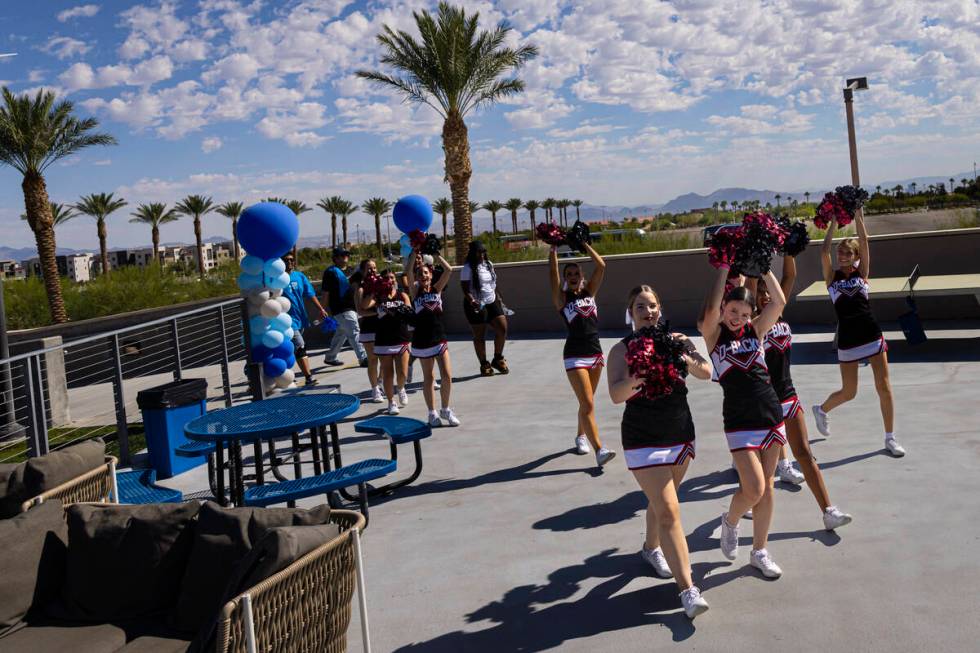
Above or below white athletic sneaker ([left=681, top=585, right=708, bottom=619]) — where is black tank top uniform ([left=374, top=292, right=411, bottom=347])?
above

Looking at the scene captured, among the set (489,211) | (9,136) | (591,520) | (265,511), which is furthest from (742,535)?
(489,211)

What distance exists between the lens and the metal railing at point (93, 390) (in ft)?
20.8

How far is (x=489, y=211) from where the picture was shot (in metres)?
77.2

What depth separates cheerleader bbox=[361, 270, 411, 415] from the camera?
8750 millimetres

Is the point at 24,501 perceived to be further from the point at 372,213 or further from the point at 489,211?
the point at 489,211

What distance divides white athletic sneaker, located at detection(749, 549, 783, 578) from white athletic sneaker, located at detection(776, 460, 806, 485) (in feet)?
4.71

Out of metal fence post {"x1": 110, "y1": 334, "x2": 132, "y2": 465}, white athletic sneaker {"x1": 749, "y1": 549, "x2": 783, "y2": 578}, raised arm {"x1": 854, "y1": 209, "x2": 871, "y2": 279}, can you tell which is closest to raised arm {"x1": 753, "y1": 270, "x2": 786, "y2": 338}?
white athletic sneaker {"x1": 749, "y1": 549, "x2": 783, "y2": 578}

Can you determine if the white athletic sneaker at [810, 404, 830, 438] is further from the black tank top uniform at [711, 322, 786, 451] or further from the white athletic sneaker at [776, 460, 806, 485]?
the black tank top uniform at [711, 322, 786, 451]

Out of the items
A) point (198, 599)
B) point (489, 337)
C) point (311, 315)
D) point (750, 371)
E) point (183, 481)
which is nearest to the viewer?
point (198, 599)

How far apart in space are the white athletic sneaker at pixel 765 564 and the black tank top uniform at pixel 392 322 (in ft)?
16.5

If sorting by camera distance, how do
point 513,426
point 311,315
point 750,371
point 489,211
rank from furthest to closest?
1. point 489,211
2. point 311,315
3. point 513,426
4. point 750,371

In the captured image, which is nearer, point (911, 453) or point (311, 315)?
point (911, 453)

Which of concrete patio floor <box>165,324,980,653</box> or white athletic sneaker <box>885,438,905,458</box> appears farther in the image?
white athletic sneaker <box>885,438,905,458</box>

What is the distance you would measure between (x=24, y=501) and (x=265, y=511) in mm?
1447
